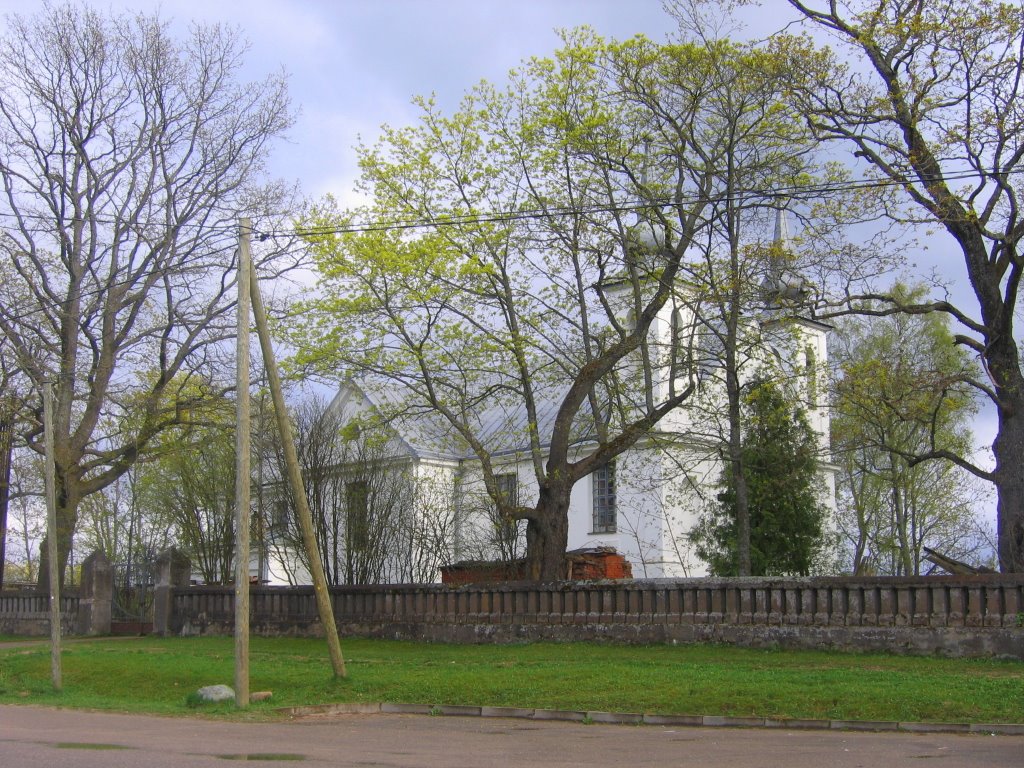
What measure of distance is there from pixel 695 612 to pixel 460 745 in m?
9.19

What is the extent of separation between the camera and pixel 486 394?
25.3 metres

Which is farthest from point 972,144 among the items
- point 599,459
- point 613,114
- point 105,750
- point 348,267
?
point 105,750

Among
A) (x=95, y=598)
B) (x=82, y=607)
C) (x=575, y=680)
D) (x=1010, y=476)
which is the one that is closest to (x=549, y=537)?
(x=575, y=680)

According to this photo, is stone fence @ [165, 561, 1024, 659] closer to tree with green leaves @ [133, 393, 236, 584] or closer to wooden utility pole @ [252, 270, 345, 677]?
wooden utility pole @ [252, 270, 345, 677]

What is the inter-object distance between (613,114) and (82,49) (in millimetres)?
17805

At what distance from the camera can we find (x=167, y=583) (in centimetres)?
2922

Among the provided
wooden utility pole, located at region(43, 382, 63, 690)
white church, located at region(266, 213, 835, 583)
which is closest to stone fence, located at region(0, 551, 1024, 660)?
white church, located at region(266, 213, 835, 583)

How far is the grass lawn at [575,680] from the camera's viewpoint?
1341 centimetres

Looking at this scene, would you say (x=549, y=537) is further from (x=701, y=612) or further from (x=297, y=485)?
(x=297, y=485)

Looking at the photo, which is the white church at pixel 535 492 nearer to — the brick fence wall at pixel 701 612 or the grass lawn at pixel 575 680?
the brick fence wall at pixel 701 612

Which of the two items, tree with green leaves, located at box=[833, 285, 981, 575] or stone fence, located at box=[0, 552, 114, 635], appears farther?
tree with green leaves, located at box=[833, 285, 981, 575]

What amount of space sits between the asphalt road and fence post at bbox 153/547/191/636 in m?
15.0

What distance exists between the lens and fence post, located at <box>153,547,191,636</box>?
2902cm

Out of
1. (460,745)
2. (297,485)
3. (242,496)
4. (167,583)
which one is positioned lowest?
(460,745)
